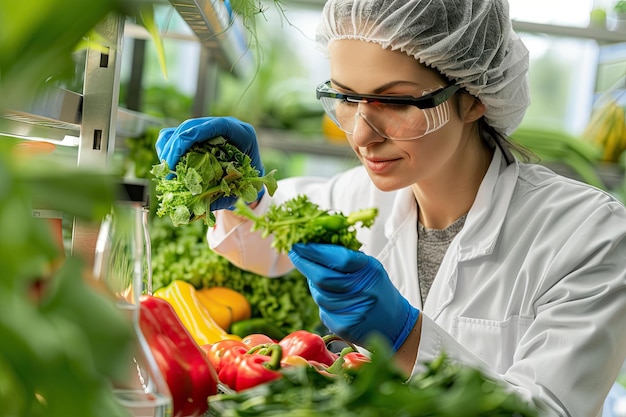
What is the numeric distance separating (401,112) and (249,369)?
2.70 ft

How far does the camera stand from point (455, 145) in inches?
76.0

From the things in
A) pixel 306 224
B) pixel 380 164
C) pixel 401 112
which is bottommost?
pixel 306 224

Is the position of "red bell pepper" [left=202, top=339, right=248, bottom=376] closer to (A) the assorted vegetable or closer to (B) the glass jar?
(B) the glass jar

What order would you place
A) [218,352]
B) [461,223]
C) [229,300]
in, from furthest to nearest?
1. [229,300]
2. [461,223]
3. [218,352]

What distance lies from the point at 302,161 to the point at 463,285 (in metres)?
2.95

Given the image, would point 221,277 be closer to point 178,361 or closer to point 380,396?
point 178,361

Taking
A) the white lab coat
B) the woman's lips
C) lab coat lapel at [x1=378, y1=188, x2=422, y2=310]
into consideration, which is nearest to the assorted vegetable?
the white lab coat

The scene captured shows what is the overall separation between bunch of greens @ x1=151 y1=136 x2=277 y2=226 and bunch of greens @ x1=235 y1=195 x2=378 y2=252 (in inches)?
10.5

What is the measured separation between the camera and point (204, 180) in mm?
1646

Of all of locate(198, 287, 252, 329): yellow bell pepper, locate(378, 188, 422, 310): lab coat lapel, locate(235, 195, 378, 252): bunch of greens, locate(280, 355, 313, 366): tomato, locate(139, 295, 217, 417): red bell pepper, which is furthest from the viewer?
locate(198, 287, 252, 329): yellow bell pepper

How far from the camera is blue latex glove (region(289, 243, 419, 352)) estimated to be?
141 cm

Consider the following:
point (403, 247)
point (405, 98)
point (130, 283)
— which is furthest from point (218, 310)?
point (130, 283)

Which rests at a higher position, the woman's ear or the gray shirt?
the woman's ear

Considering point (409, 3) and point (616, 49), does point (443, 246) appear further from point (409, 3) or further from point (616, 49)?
point (616, 49)
